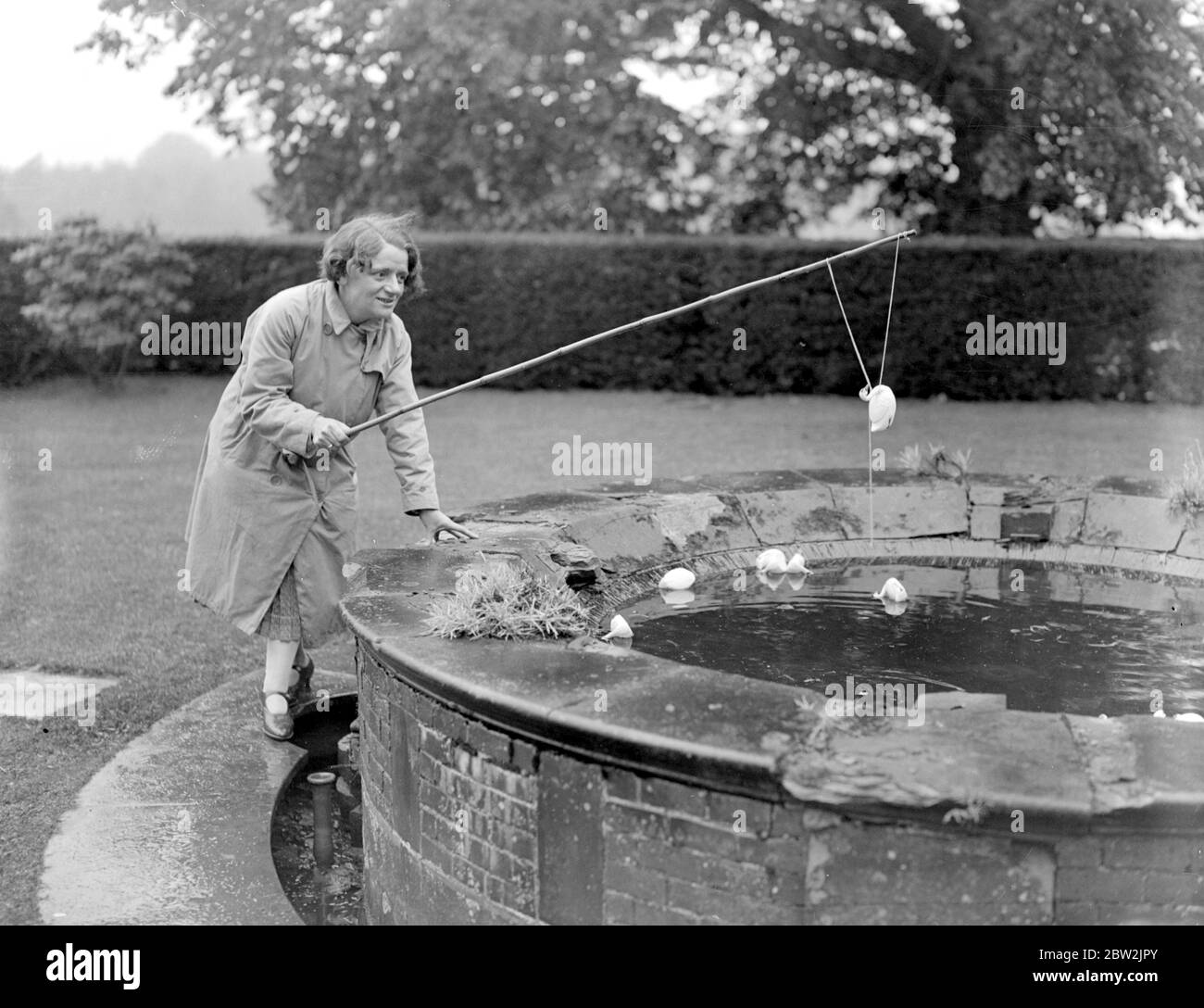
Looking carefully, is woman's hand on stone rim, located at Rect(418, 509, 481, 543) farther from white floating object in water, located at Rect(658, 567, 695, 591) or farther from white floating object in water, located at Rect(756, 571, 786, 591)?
white floating object in water, located at Rect(756, 571, 786, 591)

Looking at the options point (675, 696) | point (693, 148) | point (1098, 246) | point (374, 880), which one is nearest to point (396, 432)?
point (374, 880)

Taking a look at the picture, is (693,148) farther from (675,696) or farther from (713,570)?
(675,696)

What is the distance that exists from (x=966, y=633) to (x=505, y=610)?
158cm

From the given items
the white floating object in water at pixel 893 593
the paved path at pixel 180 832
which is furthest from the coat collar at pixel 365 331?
the white floating object in water at pixel 893 593

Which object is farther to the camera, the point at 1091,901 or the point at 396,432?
the point at 396,432

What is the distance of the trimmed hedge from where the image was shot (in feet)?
43.3

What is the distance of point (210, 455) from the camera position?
14.6 feet

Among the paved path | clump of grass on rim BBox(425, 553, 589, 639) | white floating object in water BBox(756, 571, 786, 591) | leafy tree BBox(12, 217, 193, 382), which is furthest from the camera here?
leafy tree BBox(12, 217, 193, 382)

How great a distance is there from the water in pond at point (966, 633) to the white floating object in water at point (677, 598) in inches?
1.2

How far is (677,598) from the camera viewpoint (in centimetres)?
448

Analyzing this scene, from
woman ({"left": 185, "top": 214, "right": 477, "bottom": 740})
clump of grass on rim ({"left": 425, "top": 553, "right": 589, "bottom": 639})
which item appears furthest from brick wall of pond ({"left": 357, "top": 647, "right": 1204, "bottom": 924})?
woman ({"left": 185, "top": 214, "right": 477, "bottom": 740})

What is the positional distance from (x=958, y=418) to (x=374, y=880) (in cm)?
1018

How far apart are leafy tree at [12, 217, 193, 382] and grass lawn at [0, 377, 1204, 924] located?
614mm

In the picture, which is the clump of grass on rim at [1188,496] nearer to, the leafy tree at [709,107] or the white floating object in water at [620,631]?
the white floating object in water at [620,631]
